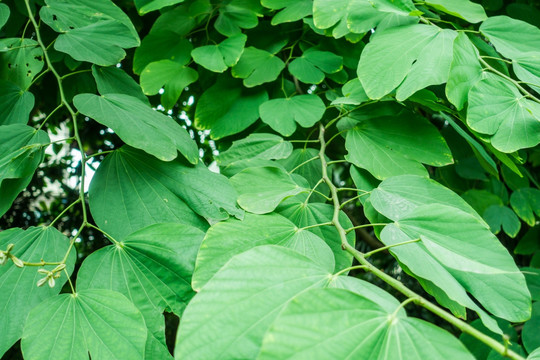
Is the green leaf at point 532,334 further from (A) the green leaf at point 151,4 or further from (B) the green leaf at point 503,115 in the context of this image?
(A) the green leaf at point 151,4

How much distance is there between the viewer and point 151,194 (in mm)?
815

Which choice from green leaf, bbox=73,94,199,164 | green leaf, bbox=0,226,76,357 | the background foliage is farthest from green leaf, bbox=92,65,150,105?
green leaf, bbox=0,226,76,357

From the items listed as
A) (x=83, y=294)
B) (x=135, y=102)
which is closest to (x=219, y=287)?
(x=83, y=294)

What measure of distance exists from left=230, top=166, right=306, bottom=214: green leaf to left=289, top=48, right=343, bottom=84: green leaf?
16.0 inches

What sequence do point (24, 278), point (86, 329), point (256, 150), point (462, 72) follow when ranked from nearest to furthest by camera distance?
point (86, 329)
point (24, 278)
point (462, 72)
point (256, 150)

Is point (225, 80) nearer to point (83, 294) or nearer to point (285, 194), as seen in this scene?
point (285, 194)

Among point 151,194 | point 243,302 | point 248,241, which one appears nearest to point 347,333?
point 243,302

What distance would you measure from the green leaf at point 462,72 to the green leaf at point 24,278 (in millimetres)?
787

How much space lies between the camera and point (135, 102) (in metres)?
0.91

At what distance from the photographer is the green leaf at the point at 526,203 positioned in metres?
1.65

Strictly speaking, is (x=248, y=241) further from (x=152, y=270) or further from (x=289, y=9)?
(x=289, y=9)

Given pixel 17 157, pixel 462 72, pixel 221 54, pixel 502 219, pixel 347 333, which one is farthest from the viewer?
pixel 502 219

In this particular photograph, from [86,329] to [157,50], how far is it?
37.3 inches

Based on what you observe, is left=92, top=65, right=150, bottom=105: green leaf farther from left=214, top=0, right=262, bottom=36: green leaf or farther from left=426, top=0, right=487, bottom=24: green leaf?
left=426, top=0, right=487, bottom=24: green leaf
